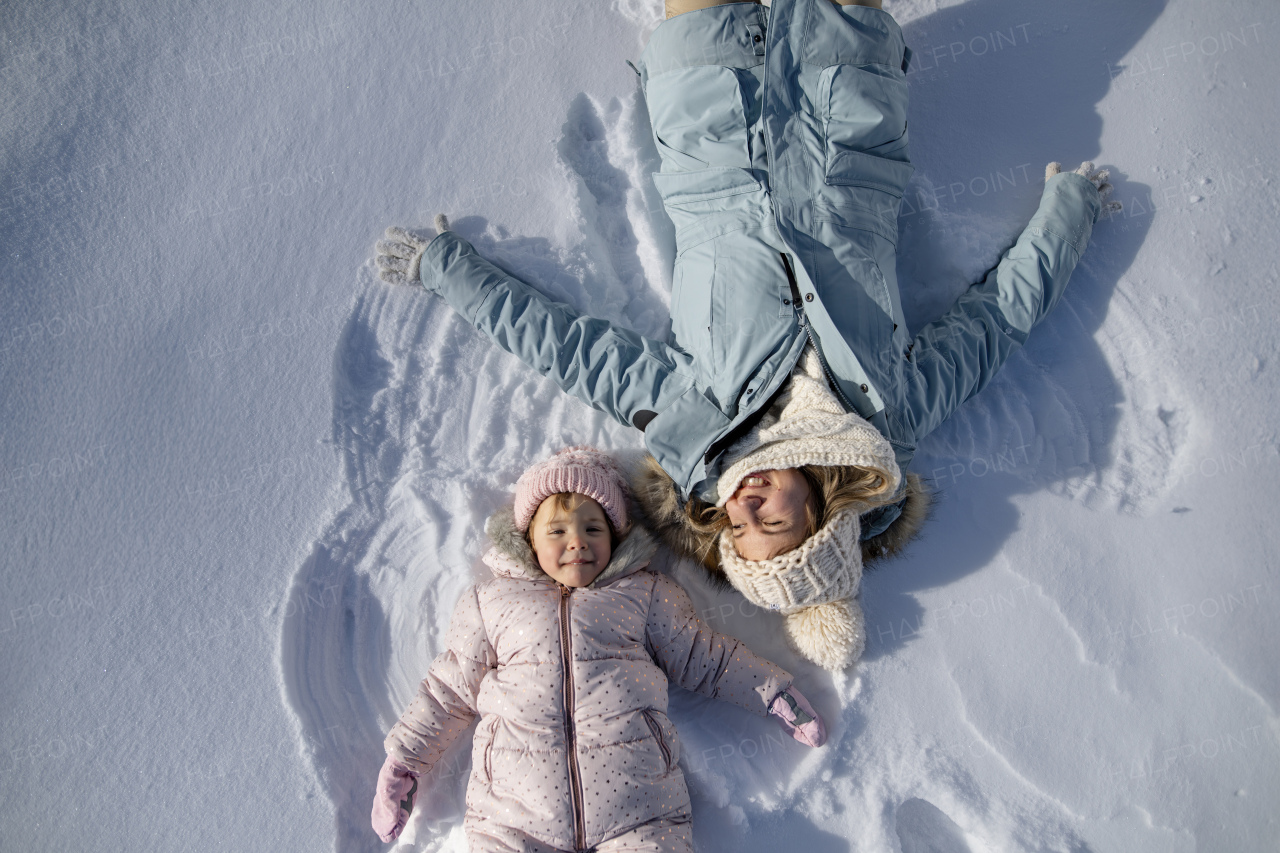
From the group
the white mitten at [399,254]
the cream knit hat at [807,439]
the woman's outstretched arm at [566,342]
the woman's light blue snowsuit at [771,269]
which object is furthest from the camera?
the white mitten at [399,254]

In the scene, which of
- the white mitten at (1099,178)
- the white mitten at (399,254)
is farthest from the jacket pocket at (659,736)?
the white mitten at (1099,178)

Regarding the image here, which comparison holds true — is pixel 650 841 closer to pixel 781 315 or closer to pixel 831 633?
pixel 831 633

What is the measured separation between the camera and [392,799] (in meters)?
2.20

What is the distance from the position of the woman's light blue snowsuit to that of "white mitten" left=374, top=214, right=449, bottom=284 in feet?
0.17

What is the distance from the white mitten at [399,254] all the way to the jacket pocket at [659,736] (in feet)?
5.17

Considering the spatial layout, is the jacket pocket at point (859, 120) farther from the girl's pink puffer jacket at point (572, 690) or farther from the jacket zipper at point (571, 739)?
the jacket zipper at point (571, 739)

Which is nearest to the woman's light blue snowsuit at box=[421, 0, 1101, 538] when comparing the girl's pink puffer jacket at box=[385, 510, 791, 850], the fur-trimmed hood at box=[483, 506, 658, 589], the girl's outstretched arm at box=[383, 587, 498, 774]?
the fur-trimmed hood at box=[483, 506, 658, 589]

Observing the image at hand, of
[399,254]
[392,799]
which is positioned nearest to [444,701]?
[392,799]

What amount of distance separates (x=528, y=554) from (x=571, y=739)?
1.77 feet

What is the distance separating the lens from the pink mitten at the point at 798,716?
229 cm

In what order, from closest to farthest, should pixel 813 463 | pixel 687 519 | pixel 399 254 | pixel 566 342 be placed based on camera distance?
pixel 813 463 → pixel 687 519 → pixel 566 342 → pixel 399 254

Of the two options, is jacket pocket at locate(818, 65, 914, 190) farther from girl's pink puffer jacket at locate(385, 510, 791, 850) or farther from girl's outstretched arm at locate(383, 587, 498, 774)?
girl's outstretched arm at locate(383, 587, 498, 774)

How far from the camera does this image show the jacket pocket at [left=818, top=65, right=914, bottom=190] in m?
2.28

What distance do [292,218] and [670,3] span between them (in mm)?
1437
